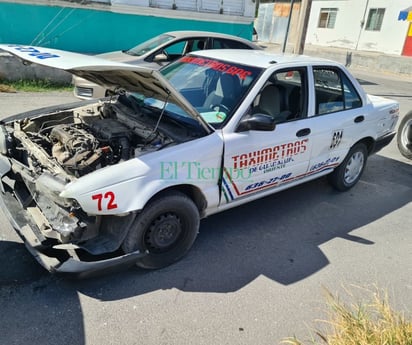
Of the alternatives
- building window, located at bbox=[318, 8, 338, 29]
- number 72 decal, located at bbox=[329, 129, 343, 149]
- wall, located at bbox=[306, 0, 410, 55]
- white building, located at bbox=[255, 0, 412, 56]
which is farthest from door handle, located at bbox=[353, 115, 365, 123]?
building window, located at bbox=[318, 8, 338, 29]

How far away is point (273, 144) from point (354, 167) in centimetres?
199

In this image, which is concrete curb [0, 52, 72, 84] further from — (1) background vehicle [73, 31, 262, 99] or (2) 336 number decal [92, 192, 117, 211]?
(2) 336 number decal [92, 192, 117, 211]

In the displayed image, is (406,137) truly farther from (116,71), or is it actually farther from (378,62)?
(378,62)

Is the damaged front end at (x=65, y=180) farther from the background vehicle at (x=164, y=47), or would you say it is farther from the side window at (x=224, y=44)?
the side window at (x=224, y=44)

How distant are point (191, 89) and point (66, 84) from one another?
23.7 feet

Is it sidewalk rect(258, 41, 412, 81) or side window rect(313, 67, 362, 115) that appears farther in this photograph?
sidewalk rect(258, 41, 412, 81)

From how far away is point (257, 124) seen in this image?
3.24 m

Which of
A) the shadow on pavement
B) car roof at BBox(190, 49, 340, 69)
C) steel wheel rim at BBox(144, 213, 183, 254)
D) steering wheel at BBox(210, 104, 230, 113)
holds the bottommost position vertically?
the shadow on pavement

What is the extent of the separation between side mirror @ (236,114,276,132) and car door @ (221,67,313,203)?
0.07ft

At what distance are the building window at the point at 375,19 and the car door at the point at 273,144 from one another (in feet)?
74.6

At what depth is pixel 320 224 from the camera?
4207mm

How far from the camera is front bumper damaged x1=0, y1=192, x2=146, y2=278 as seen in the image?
2600 mm

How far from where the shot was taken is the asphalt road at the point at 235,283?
2633 mm

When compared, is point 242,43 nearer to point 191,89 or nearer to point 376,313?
point 191,89
